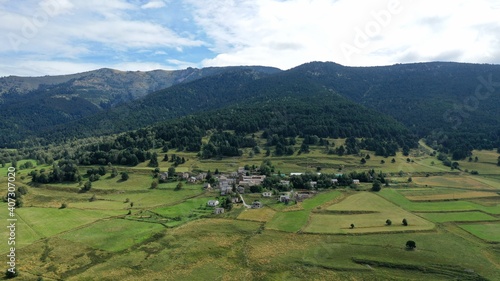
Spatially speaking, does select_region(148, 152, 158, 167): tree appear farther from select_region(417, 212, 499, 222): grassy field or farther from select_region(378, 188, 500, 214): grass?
select_region(417, 212, 499, 222): grassy field

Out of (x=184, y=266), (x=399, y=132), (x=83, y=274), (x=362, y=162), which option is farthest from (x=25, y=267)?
(x=399, y=132)

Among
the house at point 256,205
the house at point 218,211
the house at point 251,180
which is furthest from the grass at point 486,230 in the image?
the house at point 251,180

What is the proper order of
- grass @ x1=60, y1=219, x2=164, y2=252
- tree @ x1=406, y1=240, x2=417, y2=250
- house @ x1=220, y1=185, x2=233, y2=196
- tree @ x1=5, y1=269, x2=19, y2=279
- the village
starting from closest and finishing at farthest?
tree @ x1=5, y1=269, x2=19, y2=279
tree @ x1=406, y1=240, x2=417, y2=250
grass @ x1=60, y1=219, x2=164, y2=252
the village
house @ x1=220, y1=185, x2=233, y2=196

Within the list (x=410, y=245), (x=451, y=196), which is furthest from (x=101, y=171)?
(x=451, y=196)

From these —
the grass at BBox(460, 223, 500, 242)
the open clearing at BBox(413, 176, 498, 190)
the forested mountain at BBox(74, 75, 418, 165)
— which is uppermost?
the forested mountain at BBox(74, 75, 418, 165)

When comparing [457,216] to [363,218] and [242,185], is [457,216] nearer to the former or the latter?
[363,218]

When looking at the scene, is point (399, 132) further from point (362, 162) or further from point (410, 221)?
point (410, 221)

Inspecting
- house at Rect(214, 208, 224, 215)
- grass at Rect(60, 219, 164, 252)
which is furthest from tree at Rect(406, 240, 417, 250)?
grass at Rect(60, 219, 164, 252)
